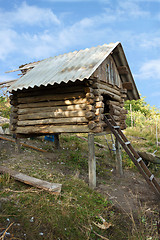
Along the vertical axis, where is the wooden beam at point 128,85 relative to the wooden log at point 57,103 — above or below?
above

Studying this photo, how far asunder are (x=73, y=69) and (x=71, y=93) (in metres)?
0.90

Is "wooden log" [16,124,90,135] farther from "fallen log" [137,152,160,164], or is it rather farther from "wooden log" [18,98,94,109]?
"fallen log" [137,152,160,164]

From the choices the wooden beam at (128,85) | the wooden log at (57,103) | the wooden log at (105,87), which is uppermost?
the wooden beam at (128,85)

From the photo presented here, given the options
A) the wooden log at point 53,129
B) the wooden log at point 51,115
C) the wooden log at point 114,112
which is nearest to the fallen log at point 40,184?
the wooden log at point 53,129

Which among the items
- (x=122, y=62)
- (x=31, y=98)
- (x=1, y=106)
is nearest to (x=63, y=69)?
(x=31, y=98)

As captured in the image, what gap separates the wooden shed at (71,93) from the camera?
7535 millimetres

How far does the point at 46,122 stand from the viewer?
8.47 meters

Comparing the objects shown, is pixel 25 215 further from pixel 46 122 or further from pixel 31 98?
pixel 31 98

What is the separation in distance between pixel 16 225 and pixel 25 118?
5.49 metres

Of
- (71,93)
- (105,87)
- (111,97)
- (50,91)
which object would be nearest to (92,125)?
(71,93)

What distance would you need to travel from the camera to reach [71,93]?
26.2 feet

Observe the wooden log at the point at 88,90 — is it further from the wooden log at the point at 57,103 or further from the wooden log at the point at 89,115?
the wooden log at the point at 89,115

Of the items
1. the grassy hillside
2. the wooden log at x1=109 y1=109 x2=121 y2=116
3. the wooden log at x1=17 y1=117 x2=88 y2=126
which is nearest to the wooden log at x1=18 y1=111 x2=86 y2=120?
the wooden log at x1=17 y1=117 x2=88 y2=126

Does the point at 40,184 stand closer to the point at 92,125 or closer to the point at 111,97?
the point at 92,125
